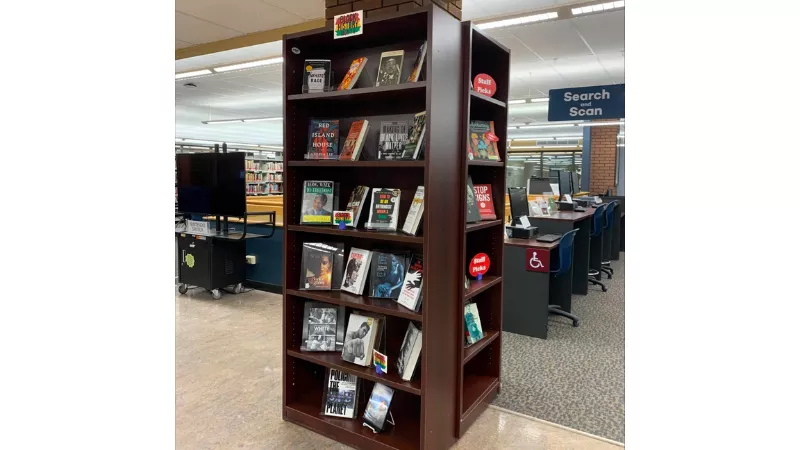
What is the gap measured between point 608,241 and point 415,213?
20.0ft

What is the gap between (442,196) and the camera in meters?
2.32

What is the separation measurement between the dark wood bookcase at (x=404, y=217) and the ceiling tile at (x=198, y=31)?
4371 millimetres

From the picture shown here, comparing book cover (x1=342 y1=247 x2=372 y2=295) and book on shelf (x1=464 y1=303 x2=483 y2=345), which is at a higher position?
book cover (x1=342 y1=247 x2=372 y2=295)

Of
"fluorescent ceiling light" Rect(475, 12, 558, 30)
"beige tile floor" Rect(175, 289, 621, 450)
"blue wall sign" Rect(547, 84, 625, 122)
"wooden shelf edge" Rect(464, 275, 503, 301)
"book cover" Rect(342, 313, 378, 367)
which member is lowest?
"beige tile floor" Rect(175, 289, 621, 450)

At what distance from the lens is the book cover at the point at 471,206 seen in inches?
103

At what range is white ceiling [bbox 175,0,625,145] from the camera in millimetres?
5875

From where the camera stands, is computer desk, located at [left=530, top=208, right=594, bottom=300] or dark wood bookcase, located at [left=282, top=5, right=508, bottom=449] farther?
computer desk, located at [left=530, top=208, right=594, bottom=300]

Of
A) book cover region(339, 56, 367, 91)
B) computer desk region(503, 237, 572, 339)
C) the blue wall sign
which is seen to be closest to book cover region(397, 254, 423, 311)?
book cover region(339, 56, 367, 91)

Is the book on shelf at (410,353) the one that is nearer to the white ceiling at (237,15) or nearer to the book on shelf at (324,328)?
the book on shelf at (324,328)

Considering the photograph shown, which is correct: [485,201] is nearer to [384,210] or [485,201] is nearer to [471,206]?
[471,206]

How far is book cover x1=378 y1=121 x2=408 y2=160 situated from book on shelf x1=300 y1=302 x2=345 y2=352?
87 cm

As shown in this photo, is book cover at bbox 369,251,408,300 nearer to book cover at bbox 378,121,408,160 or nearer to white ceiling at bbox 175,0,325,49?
book cover at bbox 378,121,408,160
